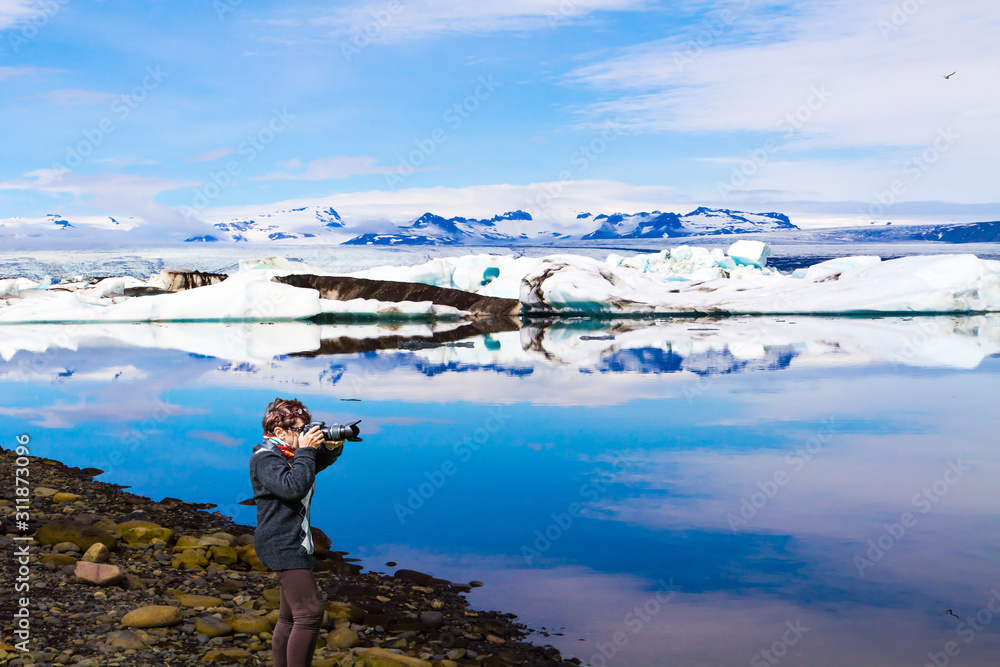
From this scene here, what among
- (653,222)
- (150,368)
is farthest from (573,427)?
(653,222)

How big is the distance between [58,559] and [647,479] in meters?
2.97

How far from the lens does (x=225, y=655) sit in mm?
2619

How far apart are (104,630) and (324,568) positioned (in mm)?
995

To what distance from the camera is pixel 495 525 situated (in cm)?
419

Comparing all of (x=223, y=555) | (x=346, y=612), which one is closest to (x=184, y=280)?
(x=223, y=555)

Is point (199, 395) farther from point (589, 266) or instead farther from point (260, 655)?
point (589, 266)

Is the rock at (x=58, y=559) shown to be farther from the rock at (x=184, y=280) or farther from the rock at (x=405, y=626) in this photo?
the rock at (x=184, y=280)

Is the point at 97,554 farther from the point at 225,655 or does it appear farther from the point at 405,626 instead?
the point at 405,626

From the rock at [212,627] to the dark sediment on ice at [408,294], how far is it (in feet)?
71.3

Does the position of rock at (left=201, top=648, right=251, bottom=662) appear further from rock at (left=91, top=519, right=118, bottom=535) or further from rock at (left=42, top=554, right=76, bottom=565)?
rock at (left=91, top=519, right=118, bottom=535)

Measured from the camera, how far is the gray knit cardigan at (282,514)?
2.32 metres

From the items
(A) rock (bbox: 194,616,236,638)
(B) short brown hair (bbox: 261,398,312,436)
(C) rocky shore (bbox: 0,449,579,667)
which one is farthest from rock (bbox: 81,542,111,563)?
(B) short brown hair (bbox: 261,398,312,436)

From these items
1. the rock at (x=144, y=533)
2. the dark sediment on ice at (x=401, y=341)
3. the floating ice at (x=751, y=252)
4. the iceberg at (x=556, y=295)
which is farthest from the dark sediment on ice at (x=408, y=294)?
the rock at (x=144, y=533)

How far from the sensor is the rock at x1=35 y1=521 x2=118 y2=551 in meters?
3.56
